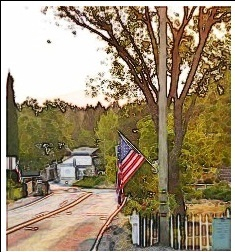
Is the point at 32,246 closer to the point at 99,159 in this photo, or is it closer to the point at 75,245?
the point at 75,245

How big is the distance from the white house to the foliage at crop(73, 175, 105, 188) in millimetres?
21

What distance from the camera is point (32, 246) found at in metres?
3.06

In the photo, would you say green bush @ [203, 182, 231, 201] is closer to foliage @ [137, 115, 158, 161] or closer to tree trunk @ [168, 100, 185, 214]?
tree trunk @ [168, 100, 185, 214]

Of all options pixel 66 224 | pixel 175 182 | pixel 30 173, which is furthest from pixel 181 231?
pixel 30 173

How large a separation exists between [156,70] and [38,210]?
0.98 meters

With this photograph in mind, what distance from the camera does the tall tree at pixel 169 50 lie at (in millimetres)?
3117

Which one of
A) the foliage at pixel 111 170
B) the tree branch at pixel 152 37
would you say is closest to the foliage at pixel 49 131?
the foliage at pixel 111 170

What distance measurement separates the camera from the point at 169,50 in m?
3.13

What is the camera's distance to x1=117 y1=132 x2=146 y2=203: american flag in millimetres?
3092

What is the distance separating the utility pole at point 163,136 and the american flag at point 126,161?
12 centimetres

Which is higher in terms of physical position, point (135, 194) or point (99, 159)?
point (99, 159)

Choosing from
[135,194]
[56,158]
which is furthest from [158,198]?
[56,158]

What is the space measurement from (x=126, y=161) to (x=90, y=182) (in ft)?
0.73

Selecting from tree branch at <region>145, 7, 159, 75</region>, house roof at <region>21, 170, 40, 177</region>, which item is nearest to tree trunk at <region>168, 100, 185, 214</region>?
tree branch at <region>145, 7, 159, 75</region>
